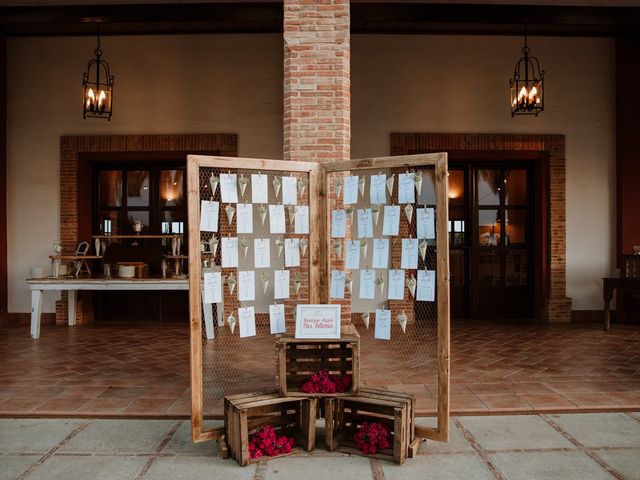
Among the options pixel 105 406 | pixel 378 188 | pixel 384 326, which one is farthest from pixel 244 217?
pixel 105 406

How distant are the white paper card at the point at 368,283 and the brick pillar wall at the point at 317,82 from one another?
579mm

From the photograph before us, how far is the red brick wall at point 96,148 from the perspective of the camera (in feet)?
26.3

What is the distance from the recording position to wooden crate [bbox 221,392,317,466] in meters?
3.21

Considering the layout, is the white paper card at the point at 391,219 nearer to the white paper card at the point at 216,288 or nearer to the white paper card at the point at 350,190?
the white paper card at the point at 350,190

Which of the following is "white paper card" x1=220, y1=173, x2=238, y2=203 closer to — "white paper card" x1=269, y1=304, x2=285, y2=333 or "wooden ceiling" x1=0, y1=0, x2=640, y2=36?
"white paper card" x1=269, y1=304, x2=285, y2=333

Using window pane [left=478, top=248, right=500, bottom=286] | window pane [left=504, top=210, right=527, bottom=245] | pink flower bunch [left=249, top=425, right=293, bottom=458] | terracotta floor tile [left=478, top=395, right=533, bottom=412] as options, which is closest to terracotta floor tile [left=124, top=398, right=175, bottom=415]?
pink flower bunch [left=249, top=425, right=293, bottom=458]

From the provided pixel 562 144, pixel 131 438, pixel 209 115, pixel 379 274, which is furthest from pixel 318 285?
pixel 562 144

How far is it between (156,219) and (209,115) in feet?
5.86

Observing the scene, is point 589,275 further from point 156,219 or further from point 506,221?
point 156,219

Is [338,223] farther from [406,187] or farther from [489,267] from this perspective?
[489,267]

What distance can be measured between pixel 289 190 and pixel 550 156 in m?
5.71

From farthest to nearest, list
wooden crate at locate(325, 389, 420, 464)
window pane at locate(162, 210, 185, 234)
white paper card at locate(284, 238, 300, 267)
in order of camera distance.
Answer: window pane at locate(162, 210, 185, 234) → white paper card at locate(284, 238, 300, 267) → wooden crate at locate(325, 389, 420, 464)

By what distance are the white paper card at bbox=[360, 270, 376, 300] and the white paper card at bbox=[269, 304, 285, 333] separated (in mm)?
601

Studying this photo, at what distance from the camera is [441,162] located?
3426 millimetres
